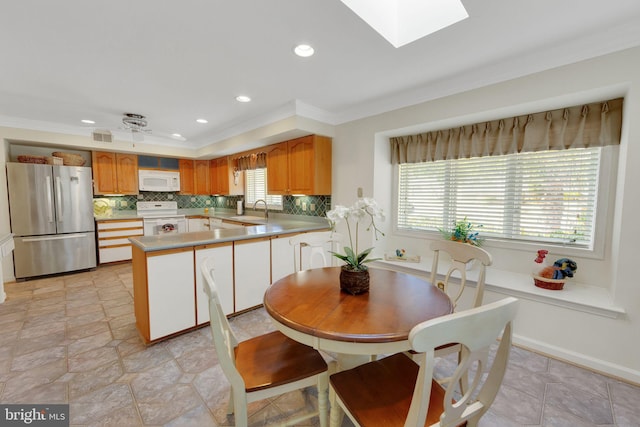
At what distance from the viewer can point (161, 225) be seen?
5.11m

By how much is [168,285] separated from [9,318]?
2004 mm

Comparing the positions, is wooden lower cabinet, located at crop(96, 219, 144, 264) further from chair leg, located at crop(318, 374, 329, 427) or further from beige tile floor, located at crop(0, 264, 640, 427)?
chair leg, located at crop(318, 374, 329, 427)

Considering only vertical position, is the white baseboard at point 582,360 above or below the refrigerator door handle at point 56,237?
below

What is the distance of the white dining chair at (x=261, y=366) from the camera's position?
3.72 ft

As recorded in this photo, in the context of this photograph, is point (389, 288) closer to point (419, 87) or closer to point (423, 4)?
point (423, 4)

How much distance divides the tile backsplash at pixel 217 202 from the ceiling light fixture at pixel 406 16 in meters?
2.21

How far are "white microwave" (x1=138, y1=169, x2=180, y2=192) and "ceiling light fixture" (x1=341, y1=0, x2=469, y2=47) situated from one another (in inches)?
203

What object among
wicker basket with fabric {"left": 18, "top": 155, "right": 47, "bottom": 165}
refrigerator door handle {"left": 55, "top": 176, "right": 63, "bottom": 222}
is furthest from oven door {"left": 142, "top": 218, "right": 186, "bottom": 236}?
wicker basket with fabric {"left": 18, "top": 155, "right": 47, "bottom": 165}

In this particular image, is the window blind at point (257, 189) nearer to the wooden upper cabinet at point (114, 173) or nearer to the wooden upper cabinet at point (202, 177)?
the wooden upper cabinet at point (202, 177)

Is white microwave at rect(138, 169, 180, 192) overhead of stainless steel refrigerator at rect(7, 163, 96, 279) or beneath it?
overhead

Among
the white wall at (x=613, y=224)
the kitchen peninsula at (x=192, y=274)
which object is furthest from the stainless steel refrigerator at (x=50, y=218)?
the white wall at (x=613, y=224)

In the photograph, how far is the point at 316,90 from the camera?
2729 mm

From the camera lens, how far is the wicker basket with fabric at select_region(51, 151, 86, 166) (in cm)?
418

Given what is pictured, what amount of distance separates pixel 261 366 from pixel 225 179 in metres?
4.52
